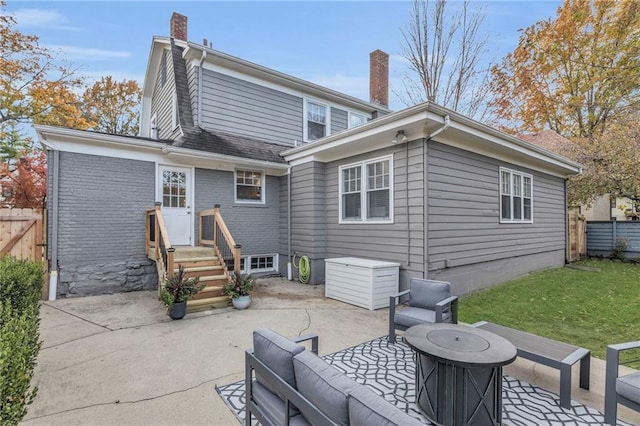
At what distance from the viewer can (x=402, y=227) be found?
6.45 m

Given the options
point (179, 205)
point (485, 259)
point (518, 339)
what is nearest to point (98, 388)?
point (518, 339)

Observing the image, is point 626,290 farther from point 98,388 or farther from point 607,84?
point 607,84

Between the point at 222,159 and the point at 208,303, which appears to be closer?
the point at 208,303

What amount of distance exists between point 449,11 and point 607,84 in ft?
32.1

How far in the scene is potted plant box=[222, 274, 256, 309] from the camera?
Answer: 5863 mm

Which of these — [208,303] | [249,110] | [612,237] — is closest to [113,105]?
[249,110]

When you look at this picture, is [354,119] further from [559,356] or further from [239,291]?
[559,356]

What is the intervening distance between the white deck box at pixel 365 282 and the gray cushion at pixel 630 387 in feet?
12.3

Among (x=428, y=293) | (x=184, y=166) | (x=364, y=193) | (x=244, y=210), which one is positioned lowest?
(x=428, y=293)

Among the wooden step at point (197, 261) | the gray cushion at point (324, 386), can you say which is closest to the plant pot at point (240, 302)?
the wooden step at point (197, 261)

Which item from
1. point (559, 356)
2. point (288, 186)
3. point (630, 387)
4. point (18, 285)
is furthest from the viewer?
point (288, 186)

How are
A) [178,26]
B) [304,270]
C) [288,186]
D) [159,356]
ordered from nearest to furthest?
[159,356], [304,270], [288,186], [178,26]

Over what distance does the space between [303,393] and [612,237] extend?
1526 centimetres

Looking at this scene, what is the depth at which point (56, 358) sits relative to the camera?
3775 millimetres
